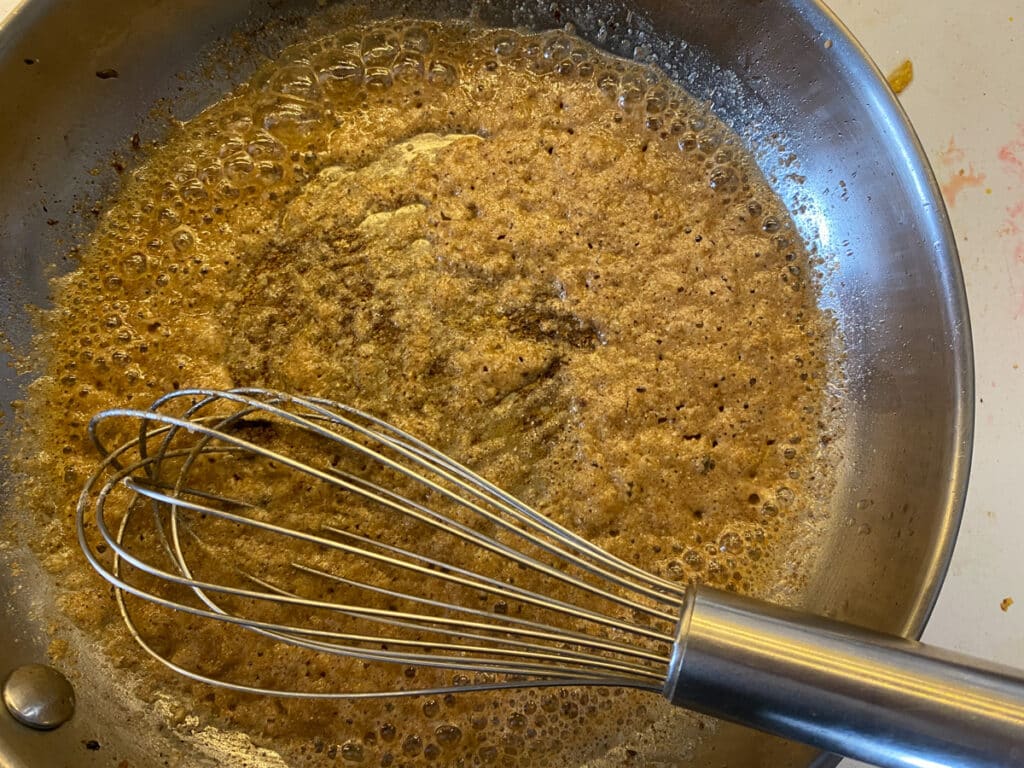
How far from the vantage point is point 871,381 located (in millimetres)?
734

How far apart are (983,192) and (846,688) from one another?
65 cm

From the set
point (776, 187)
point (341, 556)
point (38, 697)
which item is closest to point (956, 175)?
point (776, 187)

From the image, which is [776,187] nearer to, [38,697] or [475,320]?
[475,320]

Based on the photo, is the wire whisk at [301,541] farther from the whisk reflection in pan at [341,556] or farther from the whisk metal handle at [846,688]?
the whisk metal handle at [846,688]

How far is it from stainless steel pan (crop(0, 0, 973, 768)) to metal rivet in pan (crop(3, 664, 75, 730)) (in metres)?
0.01

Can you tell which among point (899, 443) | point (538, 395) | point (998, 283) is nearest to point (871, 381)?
point (899, 443)

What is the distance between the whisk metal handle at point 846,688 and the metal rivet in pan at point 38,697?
51 centimetres

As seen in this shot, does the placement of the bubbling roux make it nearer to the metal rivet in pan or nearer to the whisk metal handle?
the metal rivet in pan

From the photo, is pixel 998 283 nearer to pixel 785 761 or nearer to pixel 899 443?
pixel 899 443

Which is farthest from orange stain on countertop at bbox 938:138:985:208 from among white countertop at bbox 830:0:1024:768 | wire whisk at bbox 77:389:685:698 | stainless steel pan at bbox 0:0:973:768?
wire whisk at bbox 77:389:685:698

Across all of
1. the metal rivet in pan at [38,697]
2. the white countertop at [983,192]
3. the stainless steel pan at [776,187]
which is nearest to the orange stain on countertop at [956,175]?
the white countertop at [983,192]

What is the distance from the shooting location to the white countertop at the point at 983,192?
0.76 meters

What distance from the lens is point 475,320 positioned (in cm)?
73

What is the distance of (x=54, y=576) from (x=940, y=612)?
856 mm
